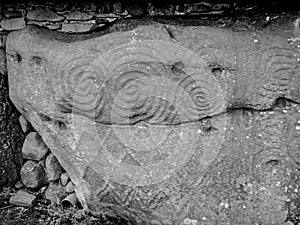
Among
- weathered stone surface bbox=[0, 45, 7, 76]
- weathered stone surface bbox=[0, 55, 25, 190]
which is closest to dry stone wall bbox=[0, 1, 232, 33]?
weathered stone surface bbox=[0, 45, 7, 76]

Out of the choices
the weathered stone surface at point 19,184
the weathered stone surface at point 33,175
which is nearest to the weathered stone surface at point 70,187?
the weathered stone surface at point 33,175

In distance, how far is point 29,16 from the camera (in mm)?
2994

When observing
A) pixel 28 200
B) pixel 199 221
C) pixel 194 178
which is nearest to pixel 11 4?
pixel 28 200

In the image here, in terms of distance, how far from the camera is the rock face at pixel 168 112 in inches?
108

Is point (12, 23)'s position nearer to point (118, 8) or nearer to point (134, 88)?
point (118, 8)

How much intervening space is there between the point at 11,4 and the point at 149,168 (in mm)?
1211

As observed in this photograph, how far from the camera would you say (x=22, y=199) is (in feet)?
10.9

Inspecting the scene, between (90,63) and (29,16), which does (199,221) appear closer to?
(90,63)

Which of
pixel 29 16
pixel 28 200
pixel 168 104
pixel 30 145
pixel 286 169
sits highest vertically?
pixel 29 16

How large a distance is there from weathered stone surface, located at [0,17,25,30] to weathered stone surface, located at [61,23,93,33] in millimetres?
262

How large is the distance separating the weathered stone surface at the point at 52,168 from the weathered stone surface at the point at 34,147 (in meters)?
0.05

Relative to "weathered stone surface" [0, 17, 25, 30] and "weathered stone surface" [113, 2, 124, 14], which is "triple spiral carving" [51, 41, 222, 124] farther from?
"weathered stone surface" [0, 17, 25, 30]

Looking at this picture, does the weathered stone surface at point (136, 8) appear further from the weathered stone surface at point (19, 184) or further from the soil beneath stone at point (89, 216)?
the weathered stone surface at point (19, 184)

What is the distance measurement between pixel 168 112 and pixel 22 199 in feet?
3.79
